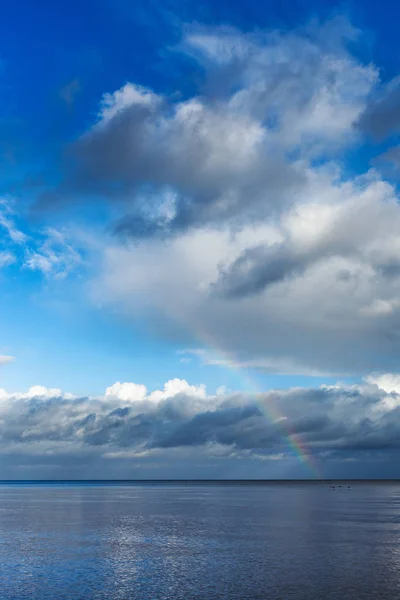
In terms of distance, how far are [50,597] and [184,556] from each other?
60.4 ft

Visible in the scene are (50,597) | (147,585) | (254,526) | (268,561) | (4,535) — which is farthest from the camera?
(254,526)

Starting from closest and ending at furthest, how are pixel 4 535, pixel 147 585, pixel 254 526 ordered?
pixel 147 585 → pixel 4 535 → pixel 254 526

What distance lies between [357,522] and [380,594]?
176 ft

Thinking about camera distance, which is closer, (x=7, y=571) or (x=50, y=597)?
(x=50, y=597)

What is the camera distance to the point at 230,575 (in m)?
45.5

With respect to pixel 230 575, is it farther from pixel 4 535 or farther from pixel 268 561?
pixel 4 535

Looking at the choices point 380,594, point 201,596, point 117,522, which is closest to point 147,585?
point 201,596

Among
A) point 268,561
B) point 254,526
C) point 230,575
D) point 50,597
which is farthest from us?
point 254,526

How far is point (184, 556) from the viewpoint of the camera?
54.2m

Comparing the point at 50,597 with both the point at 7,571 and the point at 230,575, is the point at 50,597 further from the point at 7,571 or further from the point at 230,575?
the point at 230,575

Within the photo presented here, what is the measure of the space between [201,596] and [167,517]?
61.7m

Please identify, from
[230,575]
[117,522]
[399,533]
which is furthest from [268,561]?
[117,522]

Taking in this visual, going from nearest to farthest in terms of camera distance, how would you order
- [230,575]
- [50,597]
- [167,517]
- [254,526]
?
[50,597]
[230,575]
[254,526]
[167,517]

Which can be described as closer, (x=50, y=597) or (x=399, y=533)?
(x=50, y=597)
